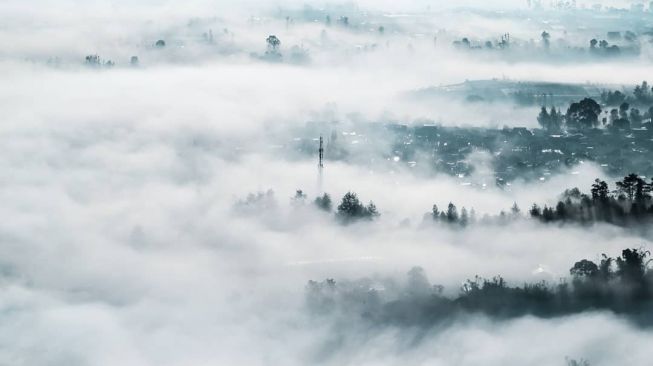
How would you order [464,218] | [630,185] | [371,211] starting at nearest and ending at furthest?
[464,218] < [371,211] < [630,185]

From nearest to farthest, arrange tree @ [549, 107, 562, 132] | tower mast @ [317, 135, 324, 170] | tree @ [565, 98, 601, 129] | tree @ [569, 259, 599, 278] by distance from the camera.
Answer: tree @ [569, 259, 599, 278], tower mast @ [317, 135, 324, 170], tree @ [565, 98, 601, 129], tree @ [549, 107, 562, 132]

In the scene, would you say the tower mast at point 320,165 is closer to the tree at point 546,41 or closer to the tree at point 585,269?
the tree at point 585,269

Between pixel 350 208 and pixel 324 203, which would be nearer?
pixel 350 208

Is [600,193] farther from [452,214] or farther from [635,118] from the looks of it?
[635,118]

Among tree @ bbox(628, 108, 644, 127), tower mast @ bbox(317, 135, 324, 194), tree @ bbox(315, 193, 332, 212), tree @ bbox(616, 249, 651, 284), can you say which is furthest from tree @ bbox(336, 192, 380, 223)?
tree @ bbox(628, 108, 644, 127)

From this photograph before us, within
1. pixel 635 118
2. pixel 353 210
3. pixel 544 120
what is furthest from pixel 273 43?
pixel 353 210

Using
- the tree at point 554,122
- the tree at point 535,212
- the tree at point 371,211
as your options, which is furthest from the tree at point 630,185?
the tree at point 554,122

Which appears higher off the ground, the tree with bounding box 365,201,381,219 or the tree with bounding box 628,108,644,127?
the tree with bounding box 628,108,644,127

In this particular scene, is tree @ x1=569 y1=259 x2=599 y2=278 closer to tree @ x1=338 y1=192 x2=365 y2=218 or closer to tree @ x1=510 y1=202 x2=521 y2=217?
tree @ x1=510 y1=202 x2=521 y2=217
